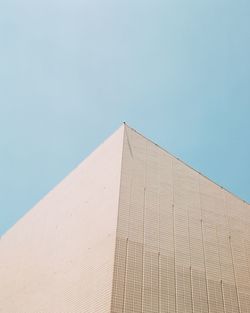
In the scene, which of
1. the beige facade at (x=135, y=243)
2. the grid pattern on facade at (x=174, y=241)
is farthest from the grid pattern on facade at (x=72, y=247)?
the grid pattern on facade at (x=174, y=241)

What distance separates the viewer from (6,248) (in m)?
20.2

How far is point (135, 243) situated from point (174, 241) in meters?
1.70

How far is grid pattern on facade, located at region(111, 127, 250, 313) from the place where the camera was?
34.6 ft

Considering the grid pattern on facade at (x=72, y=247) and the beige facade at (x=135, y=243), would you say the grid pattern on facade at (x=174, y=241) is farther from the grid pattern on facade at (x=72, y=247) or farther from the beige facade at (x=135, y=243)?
the grid pattern on facade at (x=72, y=247)

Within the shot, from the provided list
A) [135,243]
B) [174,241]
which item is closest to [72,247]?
[135,243]

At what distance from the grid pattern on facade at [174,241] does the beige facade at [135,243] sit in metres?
0.04

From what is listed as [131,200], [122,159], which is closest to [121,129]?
[122,159]

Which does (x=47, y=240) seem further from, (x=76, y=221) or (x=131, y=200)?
(x=131, y=200)

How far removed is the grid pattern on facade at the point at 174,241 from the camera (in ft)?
34.6

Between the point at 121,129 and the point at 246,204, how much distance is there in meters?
6.90

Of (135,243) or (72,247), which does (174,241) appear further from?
(72,247)

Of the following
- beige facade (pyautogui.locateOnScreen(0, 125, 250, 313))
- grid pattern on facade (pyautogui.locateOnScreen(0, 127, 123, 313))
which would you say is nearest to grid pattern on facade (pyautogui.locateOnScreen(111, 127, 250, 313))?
beige facade (pyautogui.locateOnScreen(0, 125, 250, 313))

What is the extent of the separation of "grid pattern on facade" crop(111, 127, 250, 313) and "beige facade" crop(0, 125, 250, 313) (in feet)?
0.12

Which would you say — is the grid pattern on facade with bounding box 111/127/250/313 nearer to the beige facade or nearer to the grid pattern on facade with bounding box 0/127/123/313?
the beige facade
